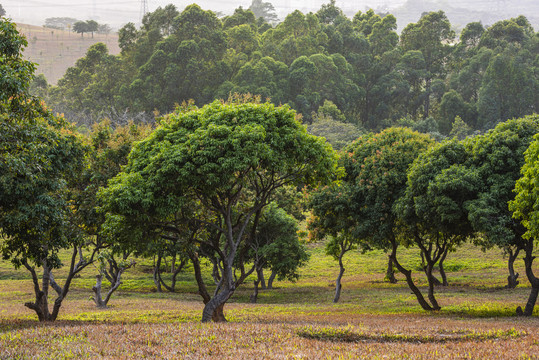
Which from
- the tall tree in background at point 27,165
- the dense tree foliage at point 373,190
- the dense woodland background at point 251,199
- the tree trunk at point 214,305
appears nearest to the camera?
the tall tree in background at point 27,165

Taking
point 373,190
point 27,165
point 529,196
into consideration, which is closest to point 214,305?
point 27,165

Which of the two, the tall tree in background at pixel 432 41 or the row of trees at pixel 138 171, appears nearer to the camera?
the row of trees at pixel 138 171

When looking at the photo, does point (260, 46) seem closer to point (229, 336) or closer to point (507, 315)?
point (507, 315)

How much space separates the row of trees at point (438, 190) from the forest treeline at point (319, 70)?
50.3 m

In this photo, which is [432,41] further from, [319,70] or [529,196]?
[529,196]

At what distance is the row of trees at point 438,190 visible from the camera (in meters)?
20.6

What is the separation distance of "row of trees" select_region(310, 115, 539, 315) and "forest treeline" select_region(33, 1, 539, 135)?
165ft

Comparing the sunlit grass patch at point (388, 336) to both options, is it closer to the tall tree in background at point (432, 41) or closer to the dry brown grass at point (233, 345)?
the dry brown grass at point (233, 345)

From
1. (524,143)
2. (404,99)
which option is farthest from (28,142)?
(404,99)

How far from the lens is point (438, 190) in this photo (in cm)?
2197

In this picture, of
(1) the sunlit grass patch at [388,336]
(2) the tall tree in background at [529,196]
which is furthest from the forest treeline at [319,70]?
(1) the sunlit grass patch at [388,336]

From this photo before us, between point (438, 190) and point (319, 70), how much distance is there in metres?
69.6

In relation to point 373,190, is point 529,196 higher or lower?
lower

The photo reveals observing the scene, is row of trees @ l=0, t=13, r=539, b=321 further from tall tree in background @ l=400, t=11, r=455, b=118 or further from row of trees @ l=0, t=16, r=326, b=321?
tall tree in background @ l=400, t=11, r=455, b=118
